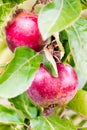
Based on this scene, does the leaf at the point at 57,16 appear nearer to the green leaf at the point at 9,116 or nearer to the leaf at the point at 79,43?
the leaf at the point at 79,43

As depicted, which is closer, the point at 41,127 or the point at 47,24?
the point at 47,24

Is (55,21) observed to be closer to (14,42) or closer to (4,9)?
(14,42)

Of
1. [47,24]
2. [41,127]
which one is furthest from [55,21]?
[41,127]

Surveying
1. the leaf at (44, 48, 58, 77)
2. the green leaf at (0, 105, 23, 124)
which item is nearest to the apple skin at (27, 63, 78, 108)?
the leaf at (44, 48, 58, 77)

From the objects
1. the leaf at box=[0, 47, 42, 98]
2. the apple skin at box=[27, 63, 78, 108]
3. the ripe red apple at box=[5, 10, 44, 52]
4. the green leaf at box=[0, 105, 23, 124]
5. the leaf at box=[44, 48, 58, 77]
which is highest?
the ripe red apple at box=[5, 10, 44, 52]

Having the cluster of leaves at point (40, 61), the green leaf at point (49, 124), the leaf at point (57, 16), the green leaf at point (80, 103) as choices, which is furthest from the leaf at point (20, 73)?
the green leaf at point (80, 103)

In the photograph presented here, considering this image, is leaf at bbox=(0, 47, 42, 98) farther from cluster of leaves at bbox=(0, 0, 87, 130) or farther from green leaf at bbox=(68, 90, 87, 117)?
green leaf at bbox=(68, 90, 87, 117)

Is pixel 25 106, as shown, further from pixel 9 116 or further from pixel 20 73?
pixel 20 73
